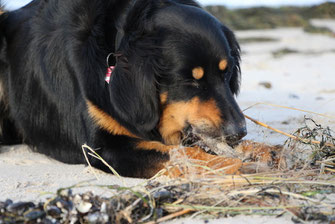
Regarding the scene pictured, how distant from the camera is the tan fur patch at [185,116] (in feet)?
9.73

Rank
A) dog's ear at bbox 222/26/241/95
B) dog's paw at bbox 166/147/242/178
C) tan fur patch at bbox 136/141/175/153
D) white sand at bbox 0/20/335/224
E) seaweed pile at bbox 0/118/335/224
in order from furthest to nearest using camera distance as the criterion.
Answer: dog's ear at bbox 222/26/241/95
tan fur patch at bbox 136/141/175/153
white sand at bbox 0/20/335/224
dog's paw at bbox 166/147/242/178
seaweed pile at bbox 0/118/335/224

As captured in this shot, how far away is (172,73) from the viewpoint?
3.11 metres

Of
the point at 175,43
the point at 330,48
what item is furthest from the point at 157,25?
the point at 330,48

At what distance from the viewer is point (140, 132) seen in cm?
321

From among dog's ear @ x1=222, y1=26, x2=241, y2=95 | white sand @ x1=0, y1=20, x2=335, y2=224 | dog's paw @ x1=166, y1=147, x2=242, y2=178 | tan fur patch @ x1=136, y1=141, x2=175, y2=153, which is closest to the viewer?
dog's paw @ x1=166, y1=147, x2=242, y2=178

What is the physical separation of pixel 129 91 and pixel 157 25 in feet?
1.73

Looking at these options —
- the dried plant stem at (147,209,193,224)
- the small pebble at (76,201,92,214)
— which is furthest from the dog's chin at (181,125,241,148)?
the small pebble at (76,201,92,214)

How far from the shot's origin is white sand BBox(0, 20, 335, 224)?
2.89 metres

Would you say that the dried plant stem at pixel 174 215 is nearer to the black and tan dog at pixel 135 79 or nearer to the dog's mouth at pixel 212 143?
the black and tan dog at pixel 135 79

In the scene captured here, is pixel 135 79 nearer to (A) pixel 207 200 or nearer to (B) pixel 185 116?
(B) pixel 185 116

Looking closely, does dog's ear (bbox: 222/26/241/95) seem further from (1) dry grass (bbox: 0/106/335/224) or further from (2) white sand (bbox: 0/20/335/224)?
(1) dry grass (bbox: 0/106/335/224)

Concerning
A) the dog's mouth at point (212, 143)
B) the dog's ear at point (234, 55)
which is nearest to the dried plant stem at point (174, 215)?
the dog's mouth at point (212, 143)

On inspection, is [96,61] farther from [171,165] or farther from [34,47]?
[171,165]

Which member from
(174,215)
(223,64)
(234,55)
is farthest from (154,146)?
(234,55)
